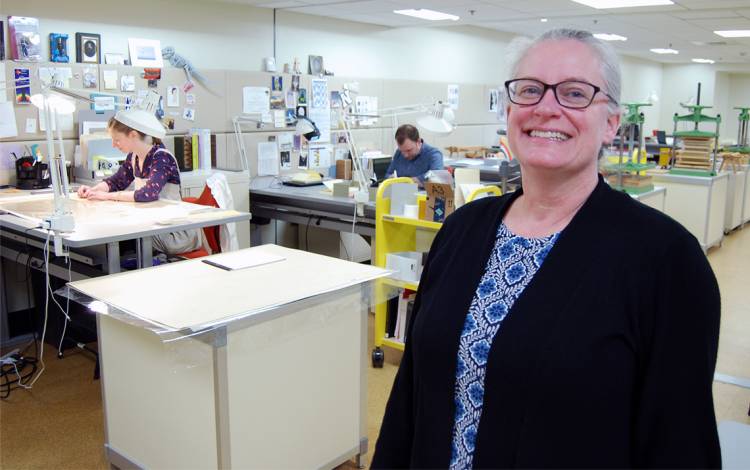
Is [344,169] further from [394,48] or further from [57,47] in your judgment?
[57,47]

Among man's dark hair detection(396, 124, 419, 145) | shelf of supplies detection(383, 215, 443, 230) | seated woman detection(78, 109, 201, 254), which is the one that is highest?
man's dark hair detection(396, 124, 419, 145)

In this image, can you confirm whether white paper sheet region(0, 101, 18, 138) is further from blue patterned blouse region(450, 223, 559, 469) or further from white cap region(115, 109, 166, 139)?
blue patterned blouse region(450, 223, 559, 469)

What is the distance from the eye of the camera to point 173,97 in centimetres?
504

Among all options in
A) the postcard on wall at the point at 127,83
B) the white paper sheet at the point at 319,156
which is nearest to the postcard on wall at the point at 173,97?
the postcard on wall at the point at 127,83

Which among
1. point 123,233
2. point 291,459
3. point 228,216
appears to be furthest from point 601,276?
point 228,216

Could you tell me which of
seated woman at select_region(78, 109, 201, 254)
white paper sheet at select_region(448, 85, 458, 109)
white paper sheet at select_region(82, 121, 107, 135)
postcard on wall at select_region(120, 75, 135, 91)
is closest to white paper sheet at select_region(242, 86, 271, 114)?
postcard on wall at select_region(120, 75, 135, 91)

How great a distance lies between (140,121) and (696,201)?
5.15 metres

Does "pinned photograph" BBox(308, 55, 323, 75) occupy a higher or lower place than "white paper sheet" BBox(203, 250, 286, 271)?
higher

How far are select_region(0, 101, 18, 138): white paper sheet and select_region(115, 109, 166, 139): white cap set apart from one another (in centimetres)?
122

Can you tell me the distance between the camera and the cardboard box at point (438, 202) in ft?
11.6

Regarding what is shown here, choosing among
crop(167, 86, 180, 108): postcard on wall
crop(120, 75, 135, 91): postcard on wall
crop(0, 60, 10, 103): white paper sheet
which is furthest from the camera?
crop(167, 86, 180, 108): postcard on wall

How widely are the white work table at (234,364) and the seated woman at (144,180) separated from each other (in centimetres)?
103

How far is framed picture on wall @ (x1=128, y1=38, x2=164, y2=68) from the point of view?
4871 millimetres

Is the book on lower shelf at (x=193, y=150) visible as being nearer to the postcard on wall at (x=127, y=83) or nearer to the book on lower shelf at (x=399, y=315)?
the postcard on wall at (x=127, y=83)
